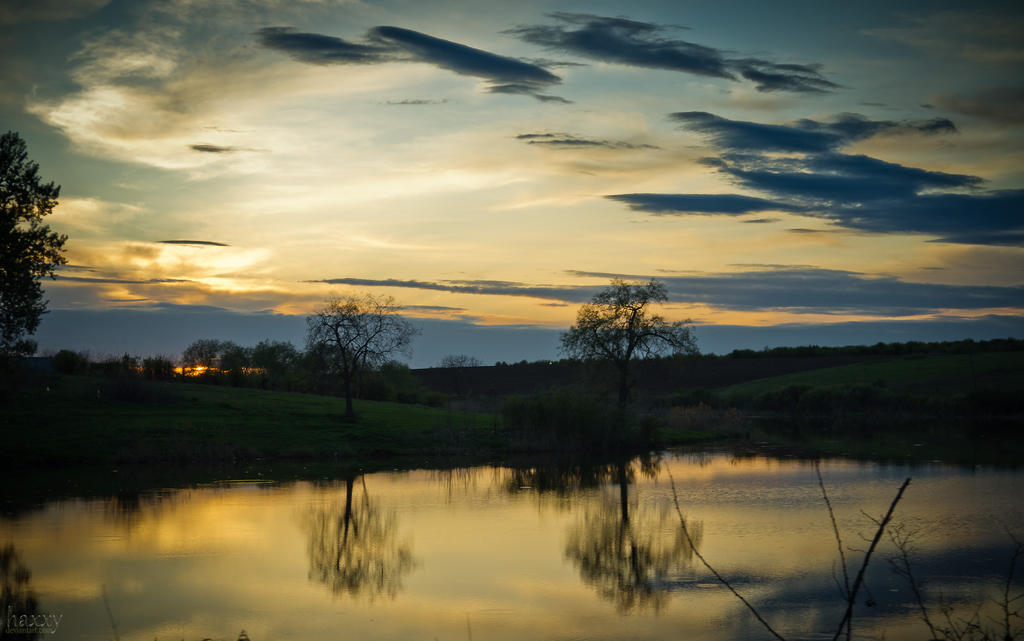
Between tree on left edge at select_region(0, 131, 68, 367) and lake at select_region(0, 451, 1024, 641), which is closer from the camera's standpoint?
lake at select_region(0, 451, 1024, 641)

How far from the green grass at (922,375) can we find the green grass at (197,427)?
41082 millimetres

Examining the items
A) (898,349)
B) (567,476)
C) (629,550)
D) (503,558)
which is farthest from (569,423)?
(898,349)

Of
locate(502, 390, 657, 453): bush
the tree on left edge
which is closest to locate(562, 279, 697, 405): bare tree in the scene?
locate(502, 390, 657, 453): bush

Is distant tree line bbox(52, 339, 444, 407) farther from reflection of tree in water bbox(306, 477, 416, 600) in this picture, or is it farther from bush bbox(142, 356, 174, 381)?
reflection of tree in water bbox(306, 477, 416, 600)

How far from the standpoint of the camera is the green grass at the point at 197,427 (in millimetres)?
37125

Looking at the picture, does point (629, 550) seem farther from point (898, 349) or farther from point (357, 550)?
point (898, 349)

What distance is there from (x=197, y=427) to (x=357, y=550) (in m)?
23.2

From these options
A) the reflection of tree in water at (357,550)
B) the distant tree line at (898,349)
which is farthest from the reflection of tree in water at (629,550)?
the distant tree line at (898,349)

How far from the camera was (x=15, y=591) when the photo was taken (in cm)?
1628

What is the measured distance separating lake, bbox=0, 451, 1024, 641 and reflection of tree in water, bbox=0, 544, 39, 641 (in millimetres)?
88

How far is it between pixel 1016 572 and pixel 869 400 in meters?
56.5

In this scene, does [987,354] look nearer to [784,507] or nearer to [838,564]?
[784,507]

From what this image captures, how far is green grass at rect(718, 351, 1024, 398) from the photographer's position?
233 ft

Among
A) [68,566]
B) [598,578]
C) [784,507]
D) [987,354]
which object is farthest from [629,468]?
[987,354]
